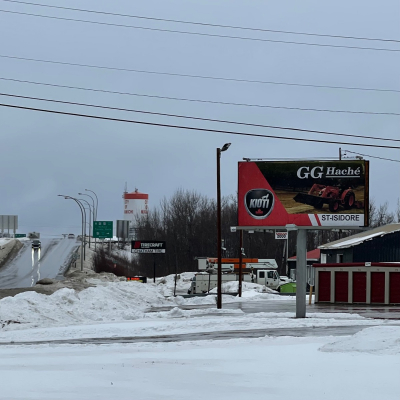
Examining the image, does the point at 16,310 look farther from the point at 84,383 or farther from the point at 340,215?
the point at 84,383

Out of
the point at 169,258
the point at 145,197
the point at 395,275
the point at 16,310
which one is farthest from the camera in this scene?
the point at 145,197

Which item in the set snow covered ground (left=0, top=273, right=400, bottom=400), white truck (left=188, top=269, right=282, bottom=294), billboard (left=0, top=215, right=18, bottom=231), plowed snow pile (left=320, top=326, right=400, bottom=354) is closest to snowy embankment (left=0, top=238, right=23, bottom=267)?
white truck (left=188, top=269, right=282, bottom=294)

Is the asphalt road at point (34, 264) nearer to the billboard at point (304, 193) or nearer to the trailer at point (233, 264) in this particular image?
the trailer at point (233, 264)

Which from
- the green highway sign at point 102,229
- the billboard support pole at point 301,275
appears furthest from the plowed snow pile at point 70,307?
the green highway sign at point 102,229

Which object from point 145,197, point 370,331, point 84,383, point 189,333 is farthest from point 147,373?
point 145,197

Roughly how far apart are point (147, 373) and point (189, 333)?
381 inches

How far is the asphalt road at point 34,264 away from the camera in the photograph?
6706 cm

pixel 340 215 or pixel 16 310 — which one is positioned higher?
pixel 340 215

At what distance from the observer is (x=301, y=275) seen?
29156 millimetres

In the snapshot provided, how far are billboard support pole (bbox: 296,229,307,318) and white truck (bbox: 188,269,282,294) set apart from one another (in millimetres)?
25381

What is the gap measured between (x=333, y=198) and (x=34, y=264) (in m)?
63.8

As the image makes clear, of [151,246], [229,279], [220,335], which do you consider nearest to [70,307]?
[220,335]

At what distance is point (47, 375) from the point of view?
480 inches

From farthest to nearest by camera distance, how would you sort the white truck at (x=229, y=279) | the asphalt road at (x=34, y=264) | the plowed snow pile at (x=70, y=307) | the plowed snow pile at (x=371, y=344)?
1. the asphalt road at (x=34, y=264)
2. the white truck at (x=229, y=279)
3. the plowed snow pile at (x=70, y=307)
4. the plowed snow pile at (x=371, y=344)
